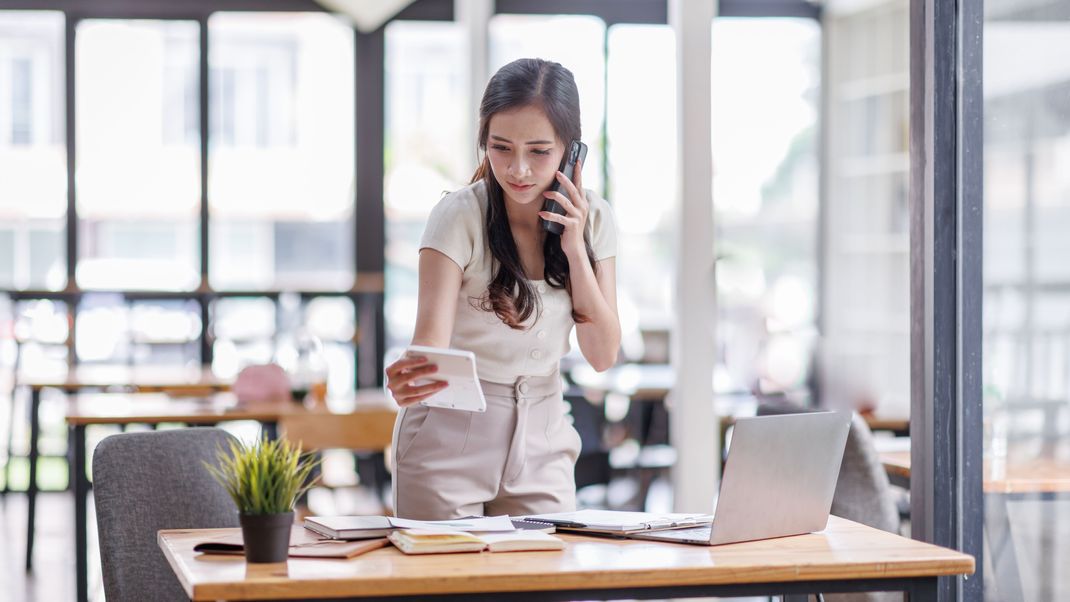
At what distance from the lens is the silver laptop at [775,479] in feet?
6.40

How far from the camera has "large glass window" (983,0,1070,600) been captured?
2750 millimetres

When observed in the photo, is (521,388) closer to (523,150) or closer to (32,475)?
(523,150)

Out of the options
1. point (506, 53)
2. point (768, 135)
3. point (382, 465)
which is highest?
point (506, 53)

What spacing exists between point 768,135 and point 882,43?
933 millimetres

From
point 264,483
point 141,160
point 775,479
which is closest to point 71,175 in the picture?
point 141,160

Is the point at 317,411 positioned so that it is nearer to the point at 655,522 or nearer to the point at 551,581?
the point at 655,522

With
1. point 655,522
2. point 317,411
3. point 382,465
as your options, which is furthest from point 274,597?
point 382,465

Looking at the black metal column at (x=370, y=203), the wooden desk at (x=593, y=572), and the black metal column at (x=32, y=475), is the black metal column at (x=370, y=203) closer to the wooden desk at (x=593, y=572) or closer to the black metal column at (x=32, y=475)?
the black metal column at (x=32, y=475)

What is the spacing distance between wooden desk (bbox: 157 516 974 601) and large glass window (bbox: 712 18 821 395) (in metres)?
6.32

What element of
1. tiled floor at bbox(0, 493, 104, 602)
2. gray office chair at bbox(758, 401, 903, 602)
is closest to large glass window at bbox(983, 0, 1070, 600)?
gray office chair at bbox(758, 401, 903, 602)

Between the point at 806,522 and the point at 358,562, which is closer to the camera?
the point at 358,562

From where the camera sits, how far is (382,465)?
21.1 ft

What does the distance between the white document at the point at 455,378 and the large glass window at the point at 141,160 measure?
245 inches

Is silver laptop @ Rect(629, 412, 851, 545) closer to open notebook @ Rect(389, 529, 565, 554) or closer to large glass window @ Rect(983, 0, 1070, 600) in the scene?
open notebook @ Rect(389, 529, 565, 554)
